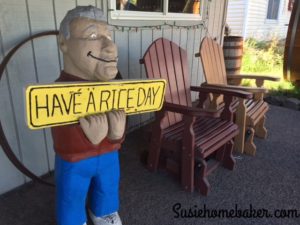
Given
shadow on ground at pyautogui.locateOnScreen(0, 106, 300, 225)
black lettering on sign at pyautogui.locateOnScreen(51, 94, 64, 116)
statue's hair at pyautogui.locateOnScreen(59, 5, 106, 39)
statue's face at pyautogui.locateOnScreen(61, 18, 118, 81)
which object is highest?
statue's hair at pyautogui.locateOnScreen(59, 5, 106, 39)

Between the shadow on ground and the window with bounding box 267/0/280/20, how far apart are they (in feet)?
29.2

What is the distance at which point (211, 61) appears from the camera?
254 cm

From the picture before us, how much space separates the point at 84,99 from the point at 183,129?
92 centimetres

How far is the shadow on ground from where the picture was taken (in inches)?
65.7

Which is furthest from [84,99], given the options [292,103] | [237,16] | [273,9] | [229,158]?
[273,9]

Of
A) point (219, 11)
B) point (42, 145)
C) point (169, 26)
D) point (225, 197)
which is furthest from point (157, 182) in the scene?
point (219, 11)

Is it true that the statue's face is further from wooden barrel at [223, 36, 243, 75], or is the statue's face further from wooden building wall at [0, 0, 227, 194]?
wooden barrel at [223, 36, 243, 75]

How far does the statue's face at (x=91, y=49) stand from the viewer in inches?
44.3

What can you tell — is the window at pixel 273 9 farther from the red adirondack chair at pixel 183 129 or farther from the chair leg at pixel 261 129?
the red adirondack chair at pixel 183 129

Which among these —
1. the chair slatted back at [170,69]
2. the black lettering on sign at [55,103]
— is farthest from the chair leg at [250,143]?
the black lettering on sign at [55,103]

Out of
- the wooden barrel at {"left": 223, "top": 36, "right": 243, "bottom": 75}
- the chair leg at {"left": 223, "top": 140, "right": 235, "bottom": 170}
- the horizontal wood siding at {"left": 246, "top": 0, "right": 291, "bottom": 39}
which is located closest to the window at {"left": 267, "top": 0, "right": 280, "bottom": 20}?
the horizontal wood siding at {"left": 246, "top": 0, "right": 291, "bottom": 39}

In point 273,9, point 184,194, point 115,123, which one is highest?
point 273,9

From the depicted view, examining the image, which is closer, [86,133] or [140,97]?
[86,133]

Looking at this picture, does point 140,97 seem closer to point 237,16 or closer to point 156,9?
point 156,9
